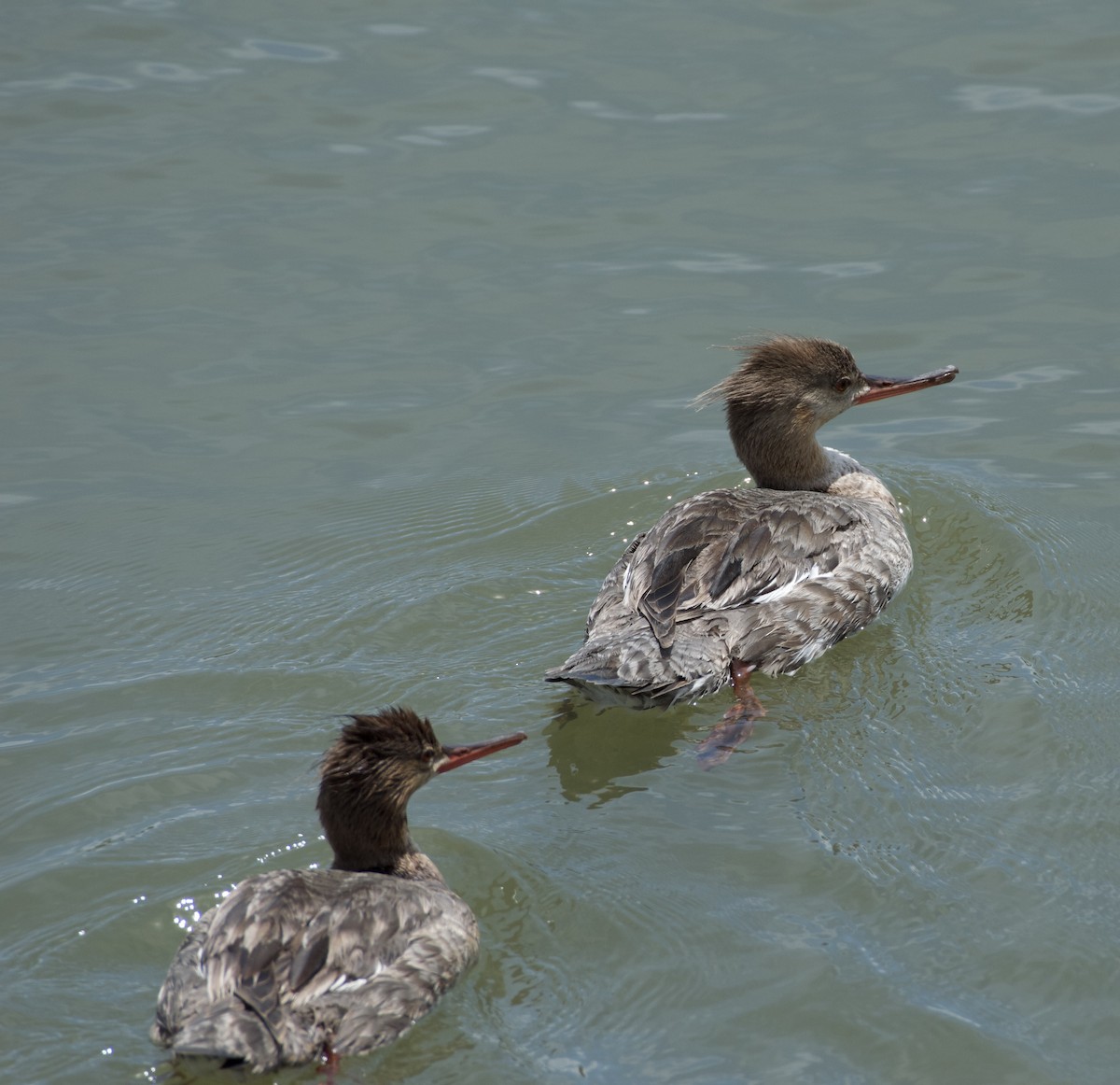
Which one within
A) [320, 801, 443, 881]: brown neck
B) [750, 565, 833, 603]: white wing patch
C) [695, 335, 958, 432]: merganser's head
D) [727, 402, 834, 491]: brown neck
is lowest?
[320, 801, 443, 881]: brown neck

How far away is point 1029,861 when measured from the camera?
21.2 ft

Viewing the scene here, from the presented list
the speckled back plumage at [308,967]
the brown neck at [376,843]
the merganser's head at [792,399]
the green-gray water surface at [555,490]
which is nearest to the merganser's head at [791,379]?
the merganser's head at [792,399]

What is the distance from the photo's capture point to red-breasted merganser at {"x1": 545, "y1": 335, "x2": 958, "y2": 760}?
7.62 metres

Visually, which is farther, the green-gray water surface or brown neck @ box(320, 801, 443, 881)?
brown neck @ box(320, 801, 443, 881)

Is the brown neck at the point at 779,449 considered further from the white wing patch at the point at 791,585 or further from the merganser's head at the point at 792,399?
the white wing patch at the point at 791,585

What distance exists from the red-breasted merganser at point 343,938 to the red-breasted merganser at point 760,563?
1115mm

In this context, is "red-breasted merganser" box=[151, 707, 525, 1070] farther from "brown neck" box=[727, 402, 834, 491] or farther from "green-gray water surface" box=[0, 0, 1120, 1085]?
"brown neck" box=[727, 402, 834, 491]

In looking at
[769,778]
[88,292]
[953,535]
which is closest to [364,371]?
[88,292]

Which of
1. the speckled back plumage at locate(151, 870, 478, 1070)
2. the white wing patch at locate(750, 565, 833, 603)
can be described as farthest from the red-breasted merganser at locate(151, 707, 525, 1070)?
the white wing patch at locate(750, 565, 833, 603)

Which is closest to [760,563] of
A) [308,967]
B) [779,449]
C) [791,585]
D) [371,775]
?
[791,585]

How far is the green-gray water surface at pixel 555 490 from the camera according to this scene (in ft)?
19.6

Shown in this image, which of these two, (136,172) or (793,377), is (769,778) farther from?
(136,172)

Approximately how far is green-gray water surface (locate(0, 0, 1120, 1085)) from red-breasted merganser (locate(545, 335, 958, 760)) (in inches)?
8.2

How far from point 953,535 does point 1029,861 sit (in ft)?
10.8
